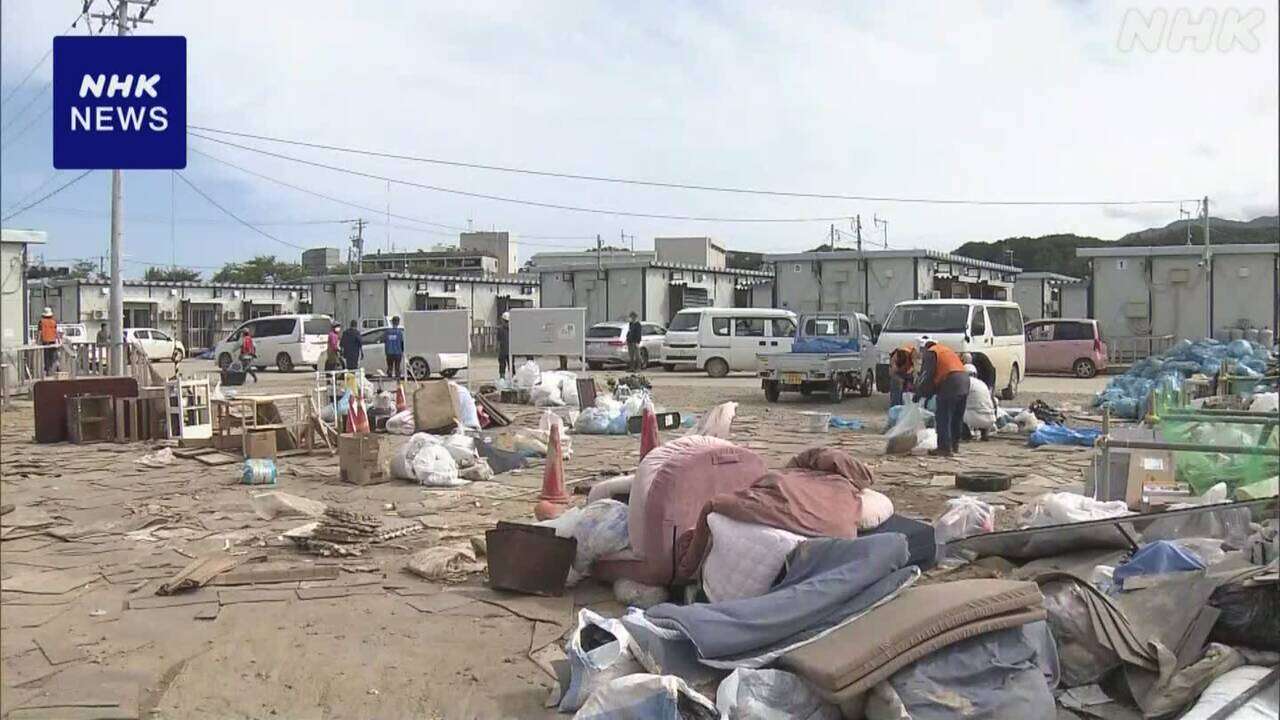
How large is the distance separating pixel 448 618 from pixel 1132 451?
16.3 feet

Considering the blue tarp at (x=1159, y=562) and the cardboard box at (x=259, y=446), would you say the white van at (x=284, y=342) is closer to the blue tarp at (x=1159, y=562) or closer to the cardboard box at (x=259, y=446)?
the cardboard box at (x=259, y=446)

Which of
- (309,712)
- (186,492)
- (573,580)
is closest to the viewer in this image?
(309,712)

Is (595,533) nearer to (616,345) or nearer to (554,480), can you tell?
(554,480)

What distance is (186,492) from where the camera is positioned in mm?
9641

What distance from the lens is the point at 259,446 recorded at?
1148cm

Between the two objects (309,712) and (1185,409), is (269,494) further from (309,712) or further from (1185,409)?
(1185,409)

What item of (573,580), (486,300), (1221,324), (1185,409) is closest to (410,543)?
(573,580)

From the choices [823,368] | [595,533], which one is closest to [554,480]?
[595,533]

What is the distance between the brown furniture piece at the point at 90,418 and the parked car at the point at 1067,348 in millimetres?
22362

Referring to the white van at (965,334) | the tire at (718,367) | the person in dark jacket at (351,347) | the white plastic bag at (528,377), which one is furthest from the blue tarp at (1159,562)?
the tire at (718,367)

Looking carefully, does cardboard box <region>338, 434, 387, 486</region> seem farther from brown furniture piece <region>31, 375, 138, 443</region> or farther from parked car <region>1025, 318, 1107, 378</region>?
parked car <region>1025, 318, 1107, 378</region>

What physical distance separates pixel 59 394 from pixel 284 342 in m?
17.3

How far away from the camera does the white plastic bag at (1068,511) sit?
640 centimetres

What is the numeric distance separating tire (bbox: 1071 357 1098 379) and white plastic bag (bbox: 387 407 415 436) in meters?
19.2
